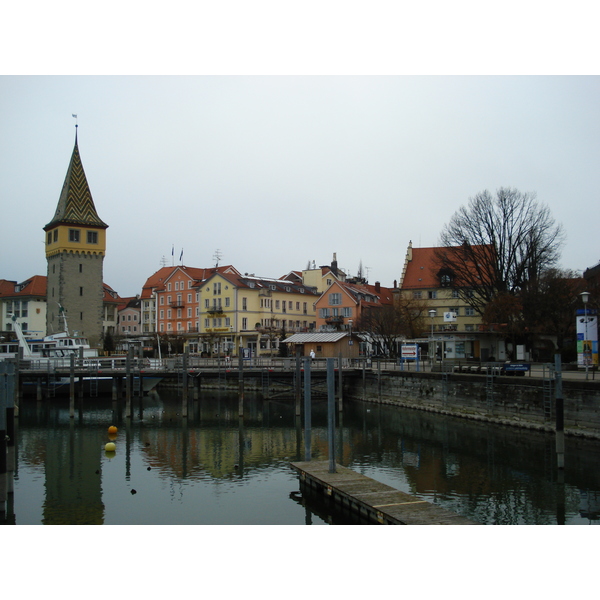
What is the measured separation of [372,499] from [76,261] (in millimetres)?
68308

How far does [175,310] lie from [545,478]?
7047 cm

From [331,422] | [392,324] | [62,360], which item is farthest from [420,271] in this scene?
[331,422]

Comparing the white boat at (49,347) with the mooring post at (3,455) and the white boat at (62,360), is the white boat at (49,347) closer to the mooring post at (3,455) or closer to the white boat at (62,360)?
the white boat at (62,360)

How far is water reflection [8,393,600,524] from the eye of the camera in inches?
787

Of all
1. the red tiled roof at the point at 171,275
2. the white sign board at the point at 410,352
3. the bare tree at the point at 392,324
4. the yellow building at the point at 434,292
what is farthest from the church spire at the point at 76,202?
the white sign board at the point at 410,352

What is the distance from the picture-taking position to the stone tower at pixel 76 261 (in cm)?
7694

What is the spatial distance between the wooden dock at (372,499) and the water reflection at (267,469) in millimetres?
579

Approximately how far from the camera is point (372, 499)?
1773cm

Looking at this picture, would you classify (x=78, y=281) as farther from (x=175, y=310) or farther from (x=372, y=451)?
(x=372, y=451)

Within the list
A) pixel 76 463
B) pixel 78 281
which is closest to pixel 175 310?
pixel 78 281

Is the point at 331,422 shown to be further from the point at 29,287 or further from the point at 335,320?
the point at 29,287

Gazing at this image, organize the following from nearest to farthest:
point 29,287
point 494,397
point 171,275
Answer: point 494,397 < point 171,275 < point 29,287

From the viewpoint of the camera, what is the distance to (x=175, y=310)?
88.3m

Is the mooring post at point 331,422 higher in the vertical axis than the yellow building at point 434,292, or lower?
lower
